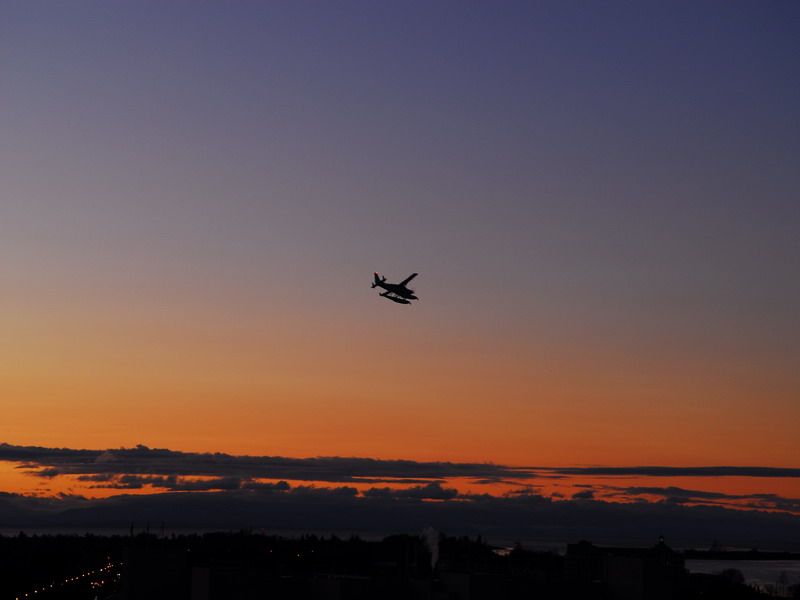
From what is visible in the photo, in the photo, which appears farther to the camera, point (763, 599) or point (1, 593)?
point (1, 593)

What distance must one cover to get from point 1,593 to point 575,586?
317 feet

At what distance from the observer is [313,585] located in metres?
71.7

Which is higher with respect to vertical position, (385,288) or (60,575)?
(385,288)

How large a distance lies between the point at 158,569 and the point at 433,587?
72.9 feet

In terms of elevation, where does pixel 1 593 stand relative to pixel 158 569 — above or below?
below

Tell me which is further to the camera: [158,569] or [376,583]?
[158,569]

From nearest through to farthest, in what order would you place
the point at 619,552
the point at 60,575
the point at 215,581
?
the point at 215,581 → the point at 619,552 → the point at 60,575

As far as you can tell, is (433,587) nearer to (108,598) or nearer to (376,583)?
(376,583)

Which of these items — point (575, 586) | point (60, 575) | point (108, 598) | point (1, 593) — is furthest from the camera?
point (60, 575)

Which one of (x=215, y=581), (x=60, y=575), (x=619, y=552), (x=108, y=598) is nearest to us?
(x=215, y=581)

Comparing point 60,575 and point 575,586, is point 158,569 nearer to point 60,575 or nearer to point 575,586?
point 575,586

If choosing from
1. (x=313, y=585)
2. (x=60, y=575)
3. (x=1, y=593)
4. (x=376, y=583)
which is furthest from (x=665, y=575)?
(x=60, y=575)

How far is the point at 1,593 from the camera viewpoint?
13800 centimetres

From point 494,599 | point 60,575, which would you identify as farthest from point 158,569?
point 60,575
